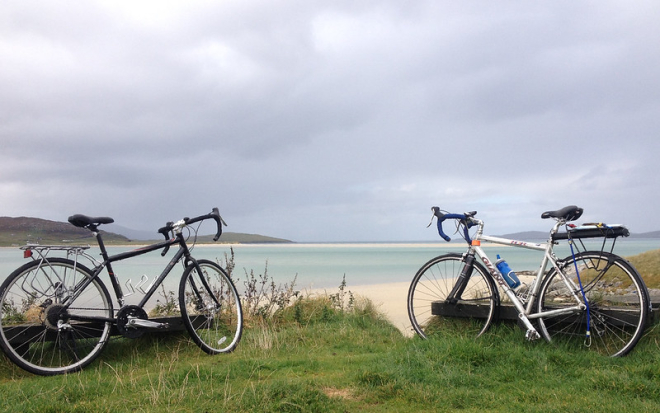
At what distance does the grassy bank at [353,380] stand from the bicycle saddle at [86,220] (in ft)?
5.10

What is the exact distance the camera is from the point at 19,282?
491 cm

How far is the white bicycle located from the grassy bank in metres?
0.26

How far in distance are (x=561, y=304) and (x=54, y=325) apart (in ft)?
19.2

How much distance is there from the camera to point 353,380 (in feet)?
14.1

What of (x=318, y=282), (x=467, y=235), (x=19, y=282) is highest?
(x=467, y=235)

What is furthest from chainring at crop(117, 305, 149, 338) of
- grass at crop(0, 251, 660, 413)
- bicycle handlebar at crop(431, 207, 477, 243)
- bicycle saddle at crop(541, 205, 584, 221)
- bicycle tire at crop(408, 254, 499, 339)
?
bicycle saddle at crop(541, 205, 584, 221)

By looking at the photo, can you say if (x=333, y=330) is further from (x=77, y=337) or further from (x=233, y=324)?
(x=77, y=337)

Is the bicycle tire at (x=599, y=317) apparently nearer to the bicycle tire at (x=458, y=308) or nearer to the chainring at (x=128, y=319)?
the bicycle tire at (x=458, y=308)

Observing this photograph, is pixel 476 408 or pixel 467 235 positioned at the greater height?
pixel 467 235

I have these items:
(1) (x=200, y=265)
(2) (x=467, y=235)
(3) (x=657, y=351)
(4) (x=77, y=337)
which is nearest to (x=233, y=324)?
(1) (x=200, y=265)

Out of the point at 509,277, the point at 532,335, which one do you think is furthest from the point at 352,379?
the point at 509,277

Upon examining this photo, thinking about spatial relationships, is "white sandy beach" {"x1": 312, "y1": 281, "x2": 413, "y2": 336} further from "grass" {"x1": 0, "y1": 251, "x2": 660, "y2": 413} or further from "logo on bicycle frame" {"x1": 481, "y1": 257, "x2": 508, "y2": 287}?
"grass" {"x1": 0, "y1": 251, "x2": 660, "y2": 413}

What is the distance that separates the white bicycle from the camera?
517 cm

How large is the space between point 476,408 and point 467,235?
283 cm
